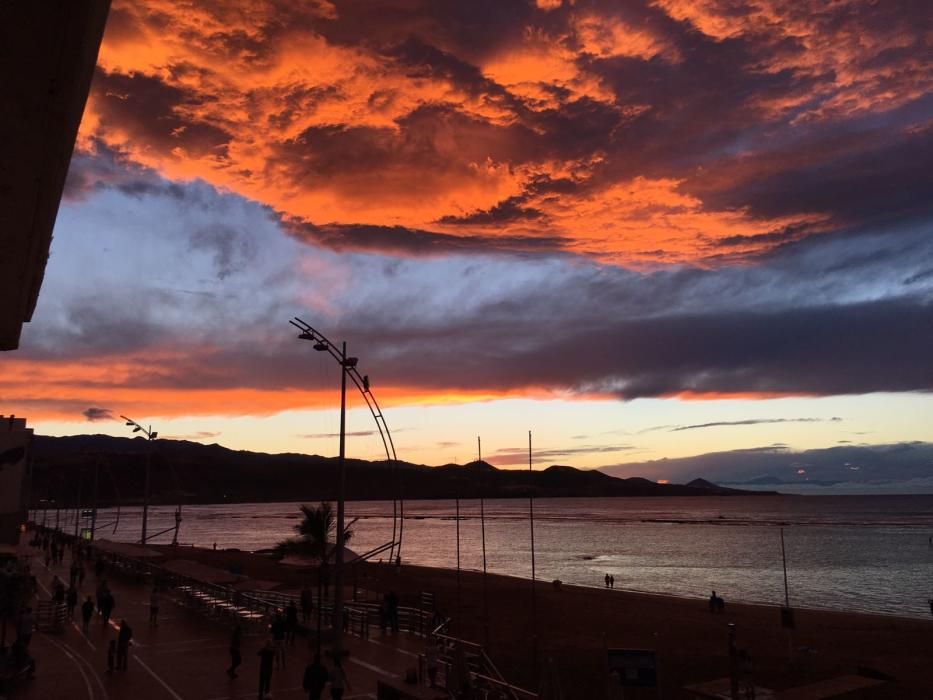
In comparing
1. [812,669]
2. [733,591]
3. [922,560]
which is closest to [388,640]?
[812,669]

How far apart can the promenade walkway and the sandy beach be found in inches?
197

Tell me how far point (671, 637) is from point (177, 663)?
85.0 feet

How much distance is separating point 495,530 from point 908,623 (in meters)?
134

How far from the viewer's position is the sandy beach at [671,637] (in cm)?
2567

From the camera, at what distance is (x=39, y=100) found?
15.4 feet

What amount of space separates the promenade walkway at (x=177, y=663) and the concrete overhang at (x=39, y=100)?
1350 cm

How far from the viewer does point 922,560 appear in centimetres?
9025

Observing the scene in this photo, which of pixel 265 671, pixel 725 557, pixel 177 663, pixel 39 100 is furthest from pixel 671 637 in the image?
pixel 725 557

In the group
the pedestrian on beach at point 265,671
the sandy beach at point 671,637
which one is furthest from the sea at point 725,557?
the pedestrian on beach at point 265,671

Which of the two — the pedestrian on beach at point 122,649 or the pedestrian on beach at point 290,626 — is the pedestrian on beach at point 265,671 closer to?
the pedestrian on beach at point 122,649

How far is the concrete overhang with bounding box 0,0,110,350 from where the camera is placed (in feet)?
13.1

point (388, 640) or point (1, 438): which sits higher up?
point (1, 438)

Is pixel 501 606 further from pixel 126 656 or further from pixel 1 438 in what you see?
pixel 1 438

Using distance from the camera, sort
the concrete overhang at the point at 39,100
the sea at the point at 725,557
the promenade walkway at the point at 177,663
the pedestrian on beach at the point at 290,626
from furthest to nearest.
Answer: the sea at the point at 725,557 < the pedestrian on beach at the point at 290,626 < the promenade walkway at the point at 177,663 < the concrete overhang at the point at 39,100
